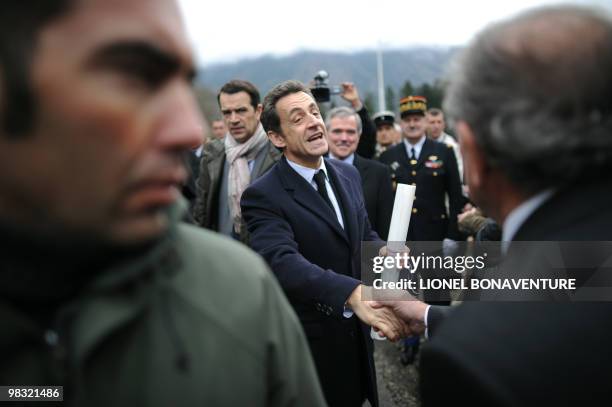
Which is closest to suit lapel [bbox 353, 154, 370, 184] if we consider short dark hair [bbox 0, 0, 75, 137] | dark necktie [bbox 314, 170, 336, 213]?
dark necktie [bbox 314, 170, 336, 213]

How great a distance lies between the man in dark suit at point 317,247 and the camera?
107 inches

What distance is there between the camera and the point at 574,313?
1143mm

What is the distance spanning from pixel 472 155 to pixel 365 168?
11.7 ft

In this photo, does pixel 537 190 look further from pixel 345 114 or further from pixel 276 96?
pixel 345 114

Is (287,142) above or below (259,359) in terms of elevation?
above

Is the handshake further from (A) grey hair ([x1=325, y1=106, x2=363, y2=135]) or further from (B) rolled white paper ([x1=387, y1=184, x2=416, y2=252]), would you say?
(A) grey hair ([x1=325, y1=106, x2=363, y2=135])

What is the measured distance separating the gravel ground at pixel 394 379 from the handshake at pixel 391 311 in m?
2.24

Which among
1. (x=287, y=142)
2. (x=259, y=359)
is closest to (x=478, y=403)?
(x=259, y=359)

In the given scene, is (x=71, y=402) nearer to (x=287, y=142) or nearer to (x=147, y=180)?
(x=147, y=180)

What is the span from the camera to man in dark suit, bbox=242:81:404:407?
→ 8.90ft

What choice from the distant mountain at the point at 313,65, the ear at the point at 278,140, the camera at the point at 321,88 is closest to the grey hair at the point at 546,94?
the ear at the point at 278,140

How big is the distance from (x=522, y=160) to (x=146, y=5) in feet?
2.99

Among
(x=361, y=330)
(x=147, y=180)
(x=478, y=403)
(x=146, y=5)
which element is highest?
(x=146, y=5)

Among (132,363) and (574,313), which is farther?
(574,313)
